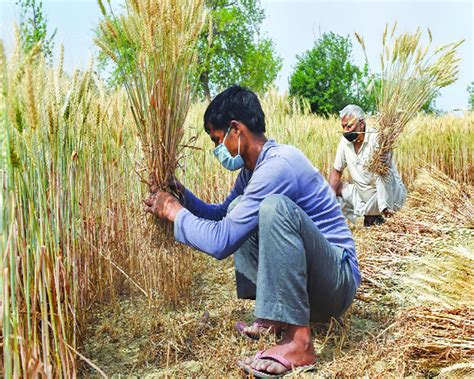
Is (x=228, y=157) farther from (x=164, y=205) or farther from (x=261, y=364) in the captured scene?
(x=261, y=364)

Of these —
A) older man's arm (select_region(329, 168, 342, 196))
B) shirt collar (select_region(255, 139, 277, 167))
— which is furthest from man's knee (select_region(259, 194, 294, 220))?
older man's arm (select_region(329, 168, 342, 196))

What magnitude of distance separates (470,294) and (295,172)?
702 mm

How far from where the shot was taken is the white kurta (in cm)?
425

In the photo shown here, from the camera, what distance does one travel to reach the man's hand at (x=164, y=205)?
1.90 metres

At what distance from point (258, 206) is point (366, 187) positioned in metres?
2.78

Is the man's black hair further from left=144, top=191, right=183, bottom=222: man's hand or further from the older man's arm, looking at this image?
the older man's arm

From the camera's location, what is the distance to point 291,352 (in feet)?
5.85

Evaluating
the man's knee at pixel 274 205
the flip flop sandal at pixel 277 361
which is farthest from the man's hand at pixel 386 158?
the flip flop sandal at pixel 277 361

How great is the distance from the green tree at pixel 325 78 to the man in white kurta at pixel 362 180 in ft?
47.4

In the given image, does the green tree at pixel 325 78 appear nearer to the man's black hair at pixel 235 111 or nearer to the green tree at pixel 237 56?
the green tree at pixel 237 56

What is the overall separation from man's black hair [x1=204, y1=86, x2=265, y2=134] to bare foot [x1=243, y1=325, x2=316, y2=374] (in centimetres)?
73

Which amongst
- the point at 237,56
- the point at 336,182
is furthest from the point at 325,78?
the point at 336,182

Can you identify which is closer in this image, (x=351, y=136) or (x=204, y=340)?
(x=204, y=340)

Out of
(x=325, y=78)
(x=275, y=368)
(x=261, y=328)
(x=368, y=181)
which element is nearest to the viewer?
(x=275, y=368)
